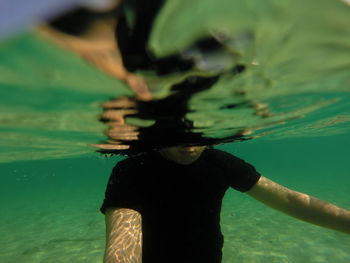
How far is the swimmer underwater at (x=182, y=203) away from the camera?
4.07m

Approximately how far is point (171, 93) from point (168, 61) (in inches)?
43.2

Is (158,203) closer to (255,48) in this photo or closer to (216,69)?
(216,69)

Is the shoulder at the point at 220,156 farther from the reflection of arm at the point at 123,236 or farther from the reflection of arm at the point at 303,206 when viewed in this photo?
the reflection of arm at the point at 123,236

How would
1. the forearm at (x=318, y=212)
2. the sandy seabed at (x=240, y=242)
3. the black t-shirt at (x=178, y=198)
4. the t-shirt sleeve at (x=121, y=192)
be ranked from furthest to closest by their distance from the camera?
the sandy seabed at (x=240, y=242)
the forearm at (x=318, y=212)
the black t-shirt at (x=178, y=198)
the t-shirt sleeve at (x=121, y=192)

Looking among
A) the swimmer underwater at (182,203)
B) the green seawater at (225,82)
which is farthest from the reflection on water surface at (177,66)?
the swimmer underwater at (182,203)

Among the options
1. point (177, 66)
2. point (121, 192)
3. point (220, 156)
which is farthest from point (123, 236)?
point (177, 66)

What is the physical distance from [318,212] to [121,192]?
3.64m

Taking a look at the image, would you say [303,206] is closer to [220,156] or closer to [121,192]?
[220,156]

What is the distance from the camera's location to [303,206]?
4.84 metres

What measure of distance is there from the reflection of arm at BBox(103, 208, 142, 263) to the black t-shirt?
14cm

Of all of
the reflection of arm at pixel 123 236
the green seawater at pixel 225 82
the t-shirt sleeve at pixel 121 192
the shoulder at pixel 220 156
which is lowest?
the reflection of arm at pixel 123 236

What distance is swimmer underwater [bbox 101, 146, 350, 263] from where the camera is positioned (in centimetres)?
407

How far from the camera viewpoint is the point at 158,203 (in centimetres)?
455

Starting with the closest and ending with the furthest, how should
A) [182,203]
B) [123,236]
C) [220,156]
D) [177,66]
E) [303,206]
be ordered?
[123,236]
[177,66]
[182,203]
[303,206]
[220,156]
